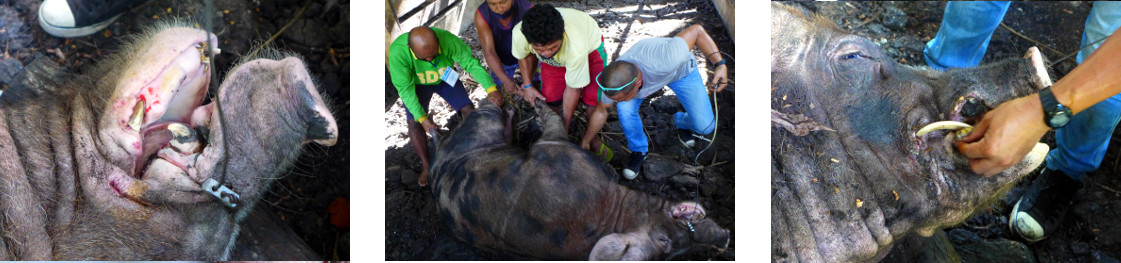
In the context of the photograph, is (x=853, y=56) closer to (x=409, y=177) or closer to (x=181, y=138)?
(x=409, y=177)

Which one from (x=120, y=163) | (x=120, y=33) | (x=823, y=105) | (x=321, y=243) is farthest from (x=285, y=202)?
(x=823, y=105)

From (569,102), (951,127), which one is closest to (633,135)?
(569,102)

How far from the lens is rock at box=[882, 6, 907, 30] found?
3229mm

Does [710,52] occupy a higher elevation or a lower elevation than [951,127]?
higher

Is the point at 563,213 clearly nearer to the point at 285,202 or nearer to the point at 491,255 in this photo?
the point at 491,255

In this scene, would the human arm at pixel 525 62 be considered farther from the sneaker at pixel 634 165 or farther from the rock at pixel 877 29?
the rock at pixel 877 29

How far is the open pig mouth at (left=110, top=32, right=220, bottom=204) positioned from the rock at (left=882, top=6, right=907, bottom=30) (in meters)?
3.11

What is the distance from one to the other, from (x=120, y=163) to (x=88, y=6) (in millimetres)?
778

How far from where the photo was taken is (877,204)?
227cm

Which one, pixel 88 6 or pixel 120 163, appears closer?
pixel 120 163

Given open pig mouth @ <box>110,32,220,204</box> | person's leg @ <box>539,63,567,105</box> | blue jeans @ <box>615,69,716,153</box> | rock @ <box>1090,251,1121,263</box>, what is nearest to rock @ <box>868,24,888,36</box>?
rock @ <box>1090,251,1121,263</box>

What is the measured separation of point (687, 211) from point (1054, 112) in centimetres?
121

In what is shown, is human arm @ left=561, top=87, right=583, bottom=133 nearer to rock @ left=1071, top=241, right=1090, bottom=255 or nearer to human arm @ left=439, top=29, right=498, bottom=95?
human arm @ left=439, top=29, right=498, bottom=95

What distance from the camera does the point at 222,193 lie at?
7.90 feet
